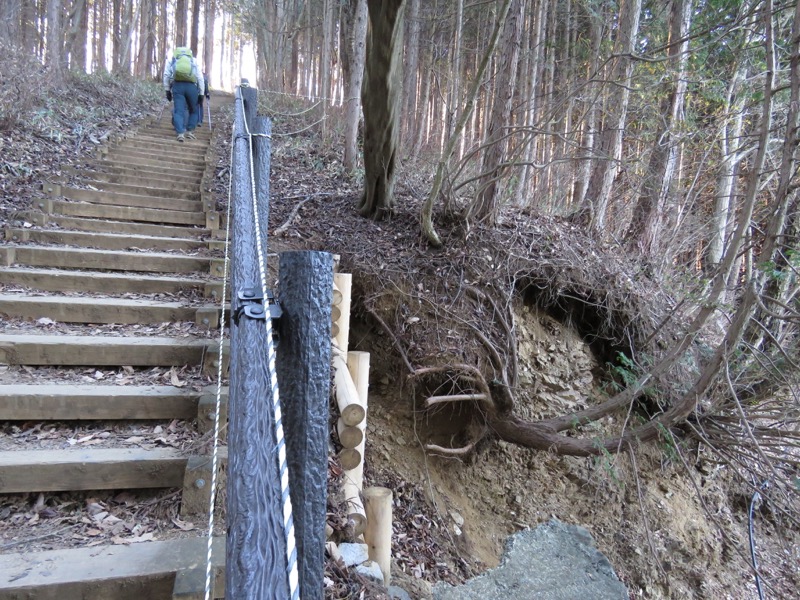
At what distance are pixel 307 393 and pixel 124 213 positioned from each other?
5.29m

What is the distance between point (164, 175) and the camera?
7.05 meters

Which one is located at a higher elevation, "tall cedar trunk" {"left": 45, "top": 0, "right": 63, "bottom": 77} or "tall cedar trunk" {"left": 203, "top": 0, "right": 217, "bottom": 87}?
"tall cedar trunk" {"left": 203, "top": 0, "right": 217, "bottom": 87}

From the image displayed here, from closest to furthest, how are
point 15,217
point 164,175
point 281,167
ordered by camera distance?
point 15,217
point 164,175
point 281,167

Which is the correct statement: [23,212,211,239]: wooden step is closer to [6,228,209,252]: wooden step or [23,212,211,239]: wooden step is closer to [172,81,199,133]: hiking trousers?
[6,228,209,252]: wooden step

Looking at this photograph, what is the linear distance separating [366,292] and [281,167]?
4.38 m

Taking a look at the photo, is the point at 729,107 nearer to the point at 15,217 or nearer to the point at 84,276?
the point at 84,276

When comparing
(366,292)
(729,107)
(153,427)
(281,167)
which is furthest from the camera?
Result: (281,167)

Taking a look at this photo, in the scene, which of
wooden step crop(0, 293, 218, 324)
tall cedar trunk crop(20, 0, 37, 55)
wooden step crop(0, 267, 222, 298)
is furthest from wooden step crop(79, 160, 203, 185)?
tall cedar trunk crop(20, 0, 37, 55)

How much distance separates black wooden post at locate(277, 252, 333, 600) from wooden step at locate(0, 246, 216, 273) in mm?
3701

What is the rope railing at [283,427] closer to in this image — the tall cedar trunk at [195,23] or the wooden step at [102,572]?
the wooden step at [102,572]

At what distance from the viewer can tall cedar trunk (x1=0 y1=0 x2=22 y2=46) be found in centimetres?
952

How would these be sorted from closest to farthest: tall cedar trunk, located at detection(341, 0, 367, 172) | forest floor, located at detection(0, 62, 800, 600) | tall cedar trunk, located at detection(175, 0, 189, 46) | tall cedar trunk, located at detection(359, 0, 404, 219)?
1. forest floor, located at detection(0, 62, 800, 600)
2. tall cedar trunk, located at detection(359, 0, 404, 219)
3. tall cedar trunk, located at detection(341, 0, 367, 172)
4. tall cedar trunk, located at detection(175, 0, 189, 46)

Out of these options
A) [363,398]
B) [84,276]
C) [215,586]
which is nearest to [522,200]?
[363,398]

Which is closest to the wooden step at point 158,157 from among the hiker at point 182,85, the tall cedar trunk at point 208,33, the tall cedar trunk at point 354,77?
the hiker at point 182,85
